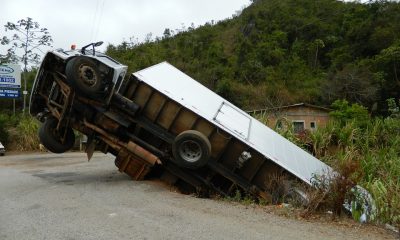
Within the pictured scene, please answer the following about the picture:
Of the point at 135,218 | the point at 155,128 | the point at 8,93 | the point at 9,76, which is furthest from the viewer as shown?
the point at 9,76

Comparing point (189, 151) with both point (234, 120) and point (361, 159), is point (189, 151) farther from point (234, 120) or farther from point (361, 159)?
point (361, 159)

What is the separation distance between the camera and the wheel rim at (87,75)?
8.96 meters

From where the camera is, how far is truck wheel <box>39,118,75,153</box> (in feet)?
32.6

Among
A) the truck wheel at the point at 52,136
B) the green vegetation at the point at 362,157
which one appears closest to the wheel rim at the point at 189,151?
the green vegetation at the point at 362,157

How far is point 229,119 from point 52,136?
3962 mm

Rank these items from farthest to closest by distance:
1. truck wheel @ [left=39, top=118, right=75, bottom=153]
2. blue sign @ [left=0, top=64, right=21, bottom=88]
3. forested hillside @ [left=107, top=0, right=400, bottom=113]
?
forested hillside @ [left=107, top=0, right=400, bottom=113]
blue sign @ [left=0, top=64, right=21, bottom=88]
truck wheel @ [left=39, top=118, right=75, bottom=153]

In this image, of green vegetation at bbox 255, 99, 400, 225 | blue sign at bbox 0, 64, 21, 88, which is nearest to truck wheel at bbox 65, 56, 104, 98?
green vegetation at bbox 255, 99, 400, 225

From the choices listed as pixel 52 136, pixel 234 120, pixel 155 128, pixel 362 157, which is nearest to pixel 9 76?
pixel 52 136

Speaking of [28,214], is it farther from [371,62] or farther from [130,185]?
[371,62]

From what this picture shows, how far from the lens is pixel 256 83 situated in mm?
46531

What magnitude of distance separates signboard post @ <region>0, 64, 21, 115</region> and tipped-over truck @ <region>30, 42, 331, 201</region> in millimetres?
→ 16794

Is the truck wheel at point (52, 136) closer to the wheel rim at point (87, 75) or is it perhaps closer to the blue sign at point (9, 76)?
the wheel rim at point (87, 75)

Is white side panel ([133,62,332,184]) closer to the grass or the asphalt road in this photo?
the grass

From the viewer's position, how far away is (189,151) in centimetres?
886
